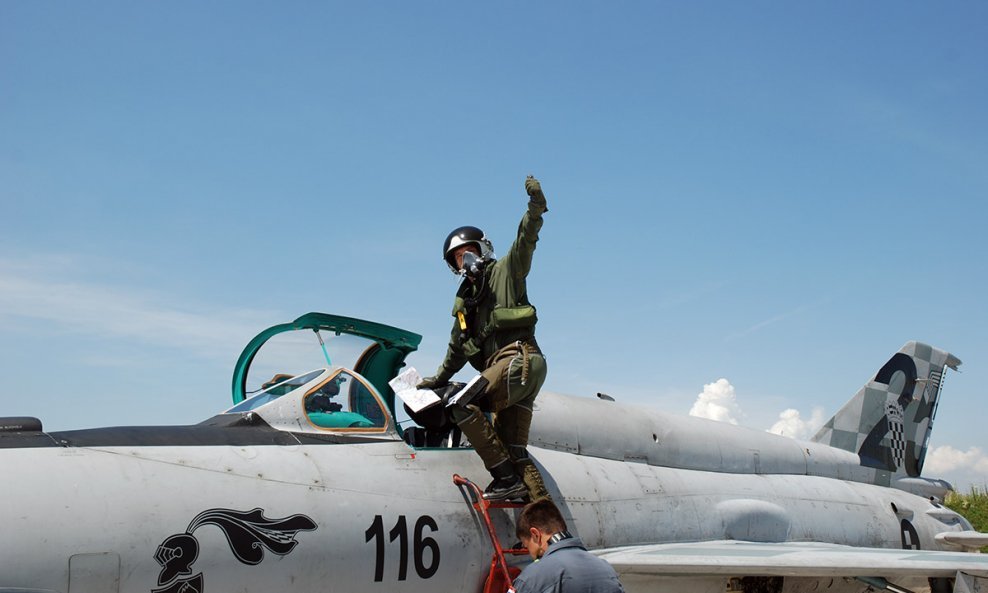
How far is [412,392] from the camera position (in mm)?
7555

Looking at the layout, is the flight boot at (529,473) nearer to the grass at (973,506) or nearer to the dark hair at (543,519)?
the dark hair at (543,519)

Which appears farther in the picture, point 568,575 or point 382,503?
point 382,503

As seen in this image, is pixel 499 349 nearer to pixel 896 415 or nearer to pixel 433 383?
pixel 433 383

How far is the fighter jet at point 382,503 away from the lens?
5.12m

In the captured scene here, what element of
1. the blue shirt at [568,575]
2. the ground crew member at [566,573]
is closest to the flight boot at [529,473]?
the ground crew member at [566,573]

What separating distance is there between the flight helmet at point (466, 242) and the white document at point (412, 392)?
946 millimetres

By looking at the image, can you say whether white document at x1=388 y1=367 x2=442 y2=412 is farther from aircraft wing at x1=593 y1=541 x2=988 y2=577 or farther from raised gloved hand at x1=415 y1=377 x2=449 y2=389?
aircraft wing at x1=593 y1=541 x2=988 y2=577

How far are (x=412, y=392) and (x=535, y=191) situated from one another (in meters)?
1.93

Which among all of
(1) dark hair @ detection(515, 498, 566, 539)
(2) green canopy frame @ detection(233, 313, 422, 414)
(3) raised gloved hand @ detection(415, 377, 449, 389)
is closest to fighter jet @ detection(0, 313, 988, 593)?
(2) green canopy frame @ detection(233, 313, 422, 414)

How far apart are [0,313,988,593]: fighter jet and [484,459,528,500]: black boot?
0.12 meters

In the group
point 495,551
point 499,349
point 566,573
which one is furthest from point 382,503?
point 566,573

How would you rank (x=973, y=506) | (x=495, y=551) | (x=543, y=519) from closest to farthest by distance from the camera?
(x=543, y=519) < (x=495, y=551) < (x=973, y=506)

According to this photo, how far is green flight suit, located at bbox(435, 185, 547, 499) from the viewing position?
7137 millimetres

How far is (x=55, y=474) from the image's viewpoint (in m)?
5.12
